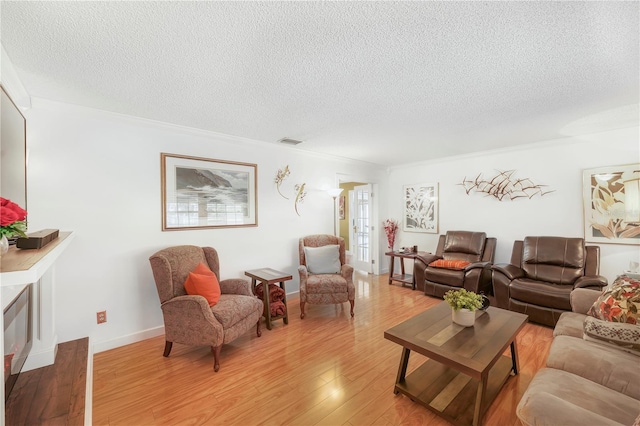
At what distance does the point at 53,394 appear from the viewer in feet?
6.17

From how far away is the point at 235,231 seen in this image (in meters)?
3.54

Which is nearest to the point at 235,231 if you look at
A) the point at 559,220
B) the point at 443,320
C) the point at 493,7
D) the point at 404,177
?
the point at 443,320

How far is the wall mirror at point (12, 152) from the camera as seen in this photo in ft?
5.20

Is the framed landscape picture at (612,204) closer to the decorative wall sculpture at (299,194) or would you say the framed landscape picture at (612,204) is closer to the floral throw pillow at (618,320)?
the floral throw pillow at (618,320)

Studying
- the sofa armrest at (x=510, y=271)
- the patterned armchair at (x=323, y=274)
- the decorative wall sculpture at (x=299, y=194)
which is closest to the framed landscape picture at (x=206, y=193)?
the decorative wall sculpture at (x=299, y=194)

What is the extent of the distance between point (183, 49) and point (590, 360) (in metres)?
3.11

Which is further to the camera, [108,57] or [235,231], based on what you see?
[235,231]

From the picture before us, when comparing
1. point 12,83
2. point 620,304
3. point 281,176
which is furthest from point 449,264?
point 12,83

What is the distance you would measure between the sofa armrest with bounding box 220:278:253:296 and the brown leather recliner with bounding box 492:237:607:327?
320 cm

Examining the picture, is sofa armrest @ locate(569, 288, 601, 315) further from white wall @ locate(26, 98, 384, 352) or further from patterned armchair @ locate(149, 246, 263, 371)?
white wall @ locate(26, 98, 384, 352)

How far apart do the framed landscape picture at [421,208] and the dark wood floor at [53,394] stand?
5.14 meters

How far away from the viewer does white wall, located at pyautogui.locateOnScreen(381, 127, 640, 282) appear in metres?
3.38

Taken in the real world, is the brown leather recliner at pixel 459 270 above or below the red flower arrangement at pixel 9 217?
below

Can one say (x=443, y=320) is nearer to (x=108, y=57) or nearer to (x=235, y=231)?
(x=235, y=231)
